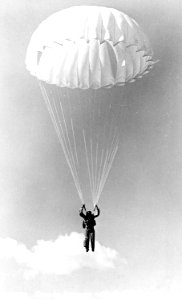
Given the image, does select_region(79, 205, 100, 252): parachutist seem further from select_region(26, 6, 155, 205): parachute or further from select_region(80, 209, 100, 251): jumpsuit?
select_region(26, 6, 155, 205): parachute

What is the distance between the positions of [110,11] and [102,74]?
184 cm

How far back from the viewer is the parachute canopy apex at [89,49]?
18531mm

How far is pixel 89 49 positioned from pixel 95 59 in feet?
1.09

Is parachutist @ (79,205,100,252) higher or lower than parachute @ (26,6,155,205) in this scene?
lower

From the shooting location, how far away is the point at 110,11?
19016 millimetres

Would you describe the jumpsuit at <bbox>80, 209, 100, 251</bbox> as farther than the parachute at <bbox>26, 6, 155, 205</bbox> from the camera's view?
Yes

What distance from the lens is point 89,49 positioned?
19.5 metres

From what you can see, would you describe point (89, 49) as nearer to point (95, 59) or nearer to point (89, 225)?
point (95, 59)

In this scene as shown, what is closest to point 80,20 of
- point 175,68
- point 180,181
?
point 175,68

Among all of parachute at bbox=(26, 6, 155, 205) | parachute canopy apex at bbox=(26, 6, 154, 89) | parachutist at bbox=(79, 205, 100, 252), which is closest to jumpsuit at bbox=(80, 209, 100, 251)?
parachutist at bbox=(79, 205, 100, 252)

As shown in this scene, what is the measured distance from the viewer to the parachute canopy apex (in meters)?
18.5

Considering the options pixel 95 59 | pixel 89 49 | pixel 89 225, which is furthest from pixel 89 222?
pixel 89 49

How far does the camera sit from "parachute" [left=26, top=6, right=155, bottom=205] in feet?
61.0

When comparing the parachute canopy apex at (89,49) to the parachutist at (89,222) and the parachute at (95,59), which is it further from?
the parachutist at (89,222)
